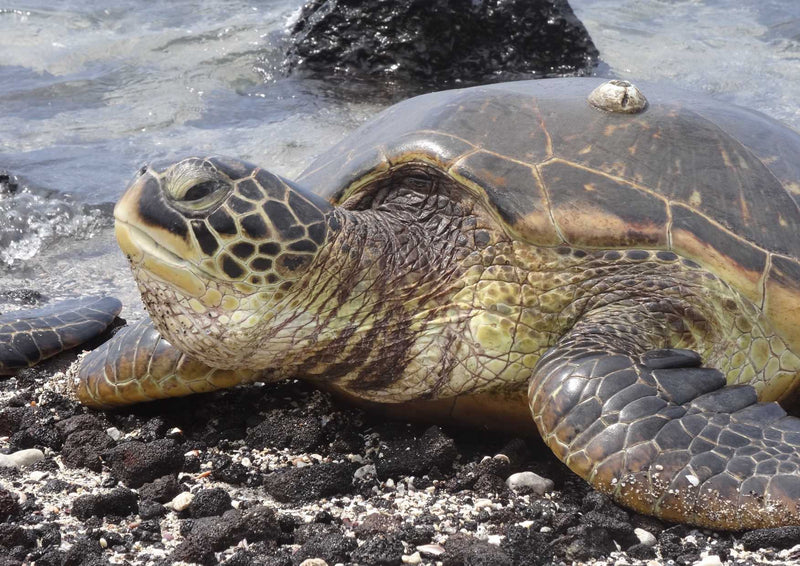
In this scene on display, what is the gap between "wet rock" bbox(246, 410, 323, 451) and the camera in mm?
3213

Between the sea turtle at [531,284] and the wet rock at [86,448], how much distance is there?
1.12 feet

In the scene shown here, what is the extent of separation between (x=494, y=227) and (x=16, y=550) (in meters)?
1.82

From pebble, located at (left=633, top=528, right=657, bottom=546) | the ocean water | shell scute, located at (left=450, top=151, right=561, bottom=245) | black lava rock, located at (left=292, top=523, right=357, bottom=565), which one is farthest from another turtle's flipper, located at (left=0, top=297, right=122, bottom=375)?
pebble, located at (left=633, top=528, right=657, bottom=546)

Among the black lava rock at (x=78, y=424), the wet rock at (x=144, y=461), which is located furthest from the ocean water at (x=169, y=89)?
the wet rock at (x=144, y=461)

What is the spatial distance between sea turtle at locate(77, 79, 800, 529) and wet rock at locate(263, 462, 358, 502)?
43 centimetres

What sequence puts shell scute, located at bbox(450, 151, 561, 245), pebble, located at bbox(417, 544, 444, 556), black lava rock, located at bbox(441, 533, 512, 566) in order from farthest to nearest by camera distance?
Answer: shell scute, located at bbox(450, 151, 561, 245), pebble, located at bbox(417, 544, 444, 556), black lava rock, located at bbox(441, 533, 512, 566)

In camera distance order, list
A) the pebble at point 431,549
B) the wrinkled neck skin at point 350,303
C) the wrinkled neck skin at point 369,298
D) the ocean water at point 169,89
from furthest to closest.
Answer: the ocean water at point 169,89 < the wrinkled neck skin at point 369,298 < the wrinkled neck skin at point 350,303 < the pebble at point 431,549

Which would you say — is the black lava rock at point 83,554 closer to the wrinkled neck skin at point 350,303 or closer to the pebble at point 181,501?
the pebble at point 181,501

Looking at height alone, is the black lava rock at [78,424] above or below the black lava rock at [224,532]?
below

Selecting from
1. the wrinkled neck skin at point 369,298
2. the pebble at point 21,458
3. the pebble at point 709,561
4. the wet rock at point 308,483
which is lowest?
the pebble at point 21,458

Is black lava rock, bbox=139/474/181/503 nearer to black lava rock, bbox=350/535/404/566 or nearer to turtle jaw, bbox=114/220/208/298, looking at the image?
turtle jaw, bbox=114/220/208/298

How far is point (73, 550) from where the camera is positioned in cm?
230

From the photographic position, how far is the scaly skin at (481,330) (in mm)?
2631

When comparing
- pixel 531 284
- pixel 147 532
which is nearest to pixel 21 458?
pixel 147 532
